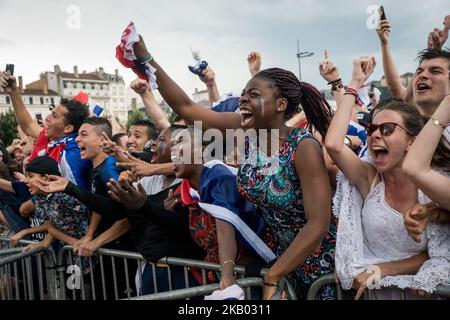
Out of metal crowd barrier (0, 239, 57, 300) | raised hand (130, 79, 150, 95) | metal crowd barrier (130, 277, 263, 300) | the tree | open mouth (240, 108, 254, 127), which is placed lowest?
metal crowd barrier (0, 239, 57, 300)

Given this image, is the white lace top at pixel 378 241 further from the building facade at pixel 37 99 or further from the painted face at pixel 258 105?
the building facade at pixel 37 99

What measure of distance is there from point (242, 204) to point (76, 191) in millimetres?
1446

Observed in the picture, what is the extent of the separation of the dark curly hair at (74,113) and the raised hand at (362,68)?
2.89 meters

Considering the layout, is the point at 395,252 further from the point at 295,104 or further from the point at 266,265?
the point at 295,104

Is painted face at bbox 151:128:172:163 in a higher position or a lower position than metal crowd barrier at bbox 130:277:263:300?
higher

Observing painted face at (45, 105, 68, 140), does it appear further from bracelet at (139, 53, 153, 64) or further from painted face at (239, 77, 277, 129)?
painted face at (239, 77, 277, 129)

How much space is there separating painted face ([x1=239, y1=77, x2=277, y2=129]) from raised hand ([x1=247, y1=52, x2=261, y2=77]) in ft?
5.42

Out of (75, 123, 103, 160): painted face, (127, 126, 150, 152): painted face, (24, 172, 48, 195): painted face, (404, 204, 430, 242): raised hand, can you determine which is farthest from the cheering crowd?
(127, 126, 150, 152): painted face

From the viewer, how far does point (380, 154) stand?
213cm

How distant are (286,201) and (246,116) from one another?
1.62 feet

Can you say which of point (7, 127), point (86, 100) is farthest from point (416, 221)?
point (7, 127)

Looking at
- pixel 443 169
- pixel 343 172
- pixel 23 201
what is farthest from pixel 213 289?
pixel 23 201

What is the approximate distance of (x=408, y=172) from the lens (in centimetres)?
193

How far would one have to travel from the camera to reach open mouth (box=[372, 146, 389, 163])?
2114 millimetres
